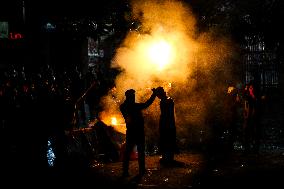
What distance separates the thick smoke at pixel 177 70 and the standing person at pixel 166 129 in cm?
341

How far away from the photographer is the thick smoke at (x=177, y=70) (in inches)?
633

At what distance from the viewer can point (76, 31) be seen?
20.5 meters

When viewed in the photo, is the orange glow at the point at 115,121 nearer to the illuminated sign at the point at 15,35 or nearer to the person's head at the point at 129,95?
the person's head at the point at 129,95

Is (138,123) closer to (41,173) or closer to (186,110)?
(41,173)

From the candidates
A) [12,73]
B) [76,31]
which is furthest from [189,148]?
[12,73]

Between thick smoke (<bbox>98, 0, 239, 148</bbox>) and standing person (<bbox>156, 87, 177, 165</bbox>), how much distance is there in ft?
11.2

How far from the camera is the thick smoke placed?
52.7 feet

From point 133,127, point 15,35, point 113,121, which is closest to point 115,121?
point 113,121

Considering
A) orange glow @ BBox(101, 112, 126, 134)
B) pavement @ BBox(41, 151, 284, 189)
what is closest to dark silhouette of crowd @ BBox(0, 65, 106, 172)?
pavement @ BBox(41, 151, 284, 189)

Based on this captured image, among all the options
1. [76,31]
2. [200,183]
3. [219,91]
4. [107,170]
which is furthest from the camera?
[76,31]

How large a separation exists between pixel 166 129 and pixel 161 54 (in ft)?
16.0

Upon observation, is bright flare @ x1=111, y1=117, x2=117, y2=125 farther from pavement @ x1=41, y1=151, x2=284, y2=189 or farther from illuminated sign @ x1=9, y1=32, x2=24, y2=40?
illuminated sign @ x1=9, y1=32, x2=24, y2=40

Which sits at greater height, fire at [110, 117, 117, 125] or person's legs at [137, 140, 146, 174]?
fire at [110, 117, 117, 125]

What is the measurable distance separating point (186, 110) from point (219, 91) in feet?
6.07
